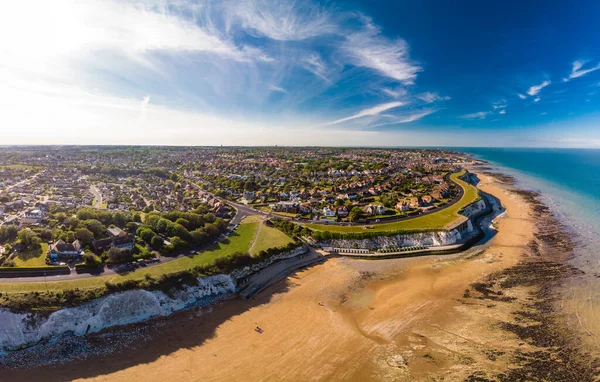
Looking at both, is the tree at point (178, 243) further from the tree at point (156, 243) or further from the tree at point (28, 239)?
the tree at point (28, 239)

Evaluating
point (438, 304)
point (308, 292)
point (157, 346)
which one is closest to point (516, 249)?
point (438, 304)

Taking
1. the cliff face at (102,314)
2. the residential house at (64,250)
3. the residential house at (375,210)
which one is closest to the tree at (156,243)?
the residential house at (64,250)

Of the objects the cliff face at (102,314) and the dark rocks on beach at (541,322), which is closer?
the dark rocks on beach at (541,322)

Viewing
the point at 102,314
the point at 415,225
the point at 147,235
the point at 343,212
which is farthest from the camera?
the point at 343,212

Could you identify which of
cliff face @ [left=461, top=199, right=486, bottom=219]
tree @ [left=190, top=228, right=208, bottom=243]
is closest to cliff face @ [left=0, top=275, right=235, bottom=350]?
tree @ [left=190, top=228, right=208, bottom=243]

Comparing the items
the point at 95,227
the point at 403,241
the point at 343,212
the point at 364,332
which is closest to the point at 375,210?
the point at 343,212

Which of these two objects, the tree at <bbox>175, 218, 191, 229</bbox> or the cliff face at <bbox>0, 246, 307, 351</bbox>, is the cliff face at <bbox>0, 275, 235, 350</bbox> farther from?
the tree at <bbox>175, 218, 191, 229</bbox>

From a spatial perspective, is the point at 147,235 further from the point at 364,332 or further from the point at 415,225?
the point at 415,225
